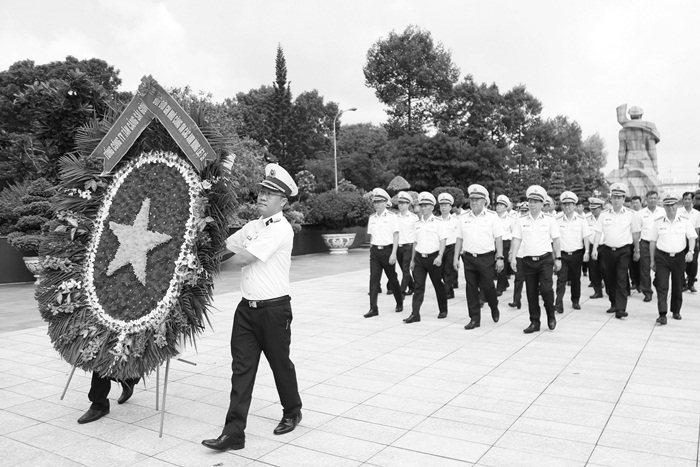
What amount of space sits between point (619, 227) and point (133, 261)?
6.74 metres

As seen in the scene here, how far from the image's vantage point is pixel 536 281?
7.16m

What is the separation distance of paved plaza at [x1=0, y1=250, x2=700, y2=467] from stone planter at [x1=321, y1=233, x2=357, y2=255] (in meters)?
13.4

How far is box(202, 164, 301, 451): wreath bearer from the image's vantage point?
3725 millimetres

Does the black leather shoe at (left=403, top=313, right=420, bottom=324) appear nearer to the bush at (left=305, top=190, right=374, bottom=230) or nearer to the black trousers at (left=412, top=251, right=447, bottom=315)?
the black trousers at (left=412, top=251, right=447, bottom=315)

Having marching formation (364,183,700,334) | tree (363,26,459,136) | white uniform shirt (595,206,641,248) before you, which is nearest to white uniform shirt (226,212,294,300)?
marching formation (364,183,700,334)

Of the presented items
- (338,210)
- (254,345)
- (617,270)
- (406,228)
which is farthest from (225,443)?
(338,210)

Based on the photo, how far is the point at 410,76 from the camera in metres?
38.3

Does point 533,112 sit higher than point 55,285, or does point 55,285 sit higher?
point 533,112

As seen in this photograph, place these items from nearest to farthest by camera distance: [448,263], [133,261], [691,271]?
1. [133,261]
2. [448,263]
3. [691,271]

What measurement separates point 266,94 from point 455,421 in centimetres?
4618

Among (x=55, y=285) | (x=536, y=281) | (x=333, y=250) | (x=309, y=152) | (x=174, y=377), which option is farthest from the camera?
(x=309, y=152)

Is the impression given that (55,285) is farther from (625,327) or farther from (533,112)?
(533,112)

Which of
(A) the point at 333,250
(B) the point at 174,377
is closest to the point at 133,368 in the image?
(B) the point at 174,377

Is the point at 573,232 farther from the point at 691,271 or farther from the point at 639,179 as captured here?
the point at 639,179
